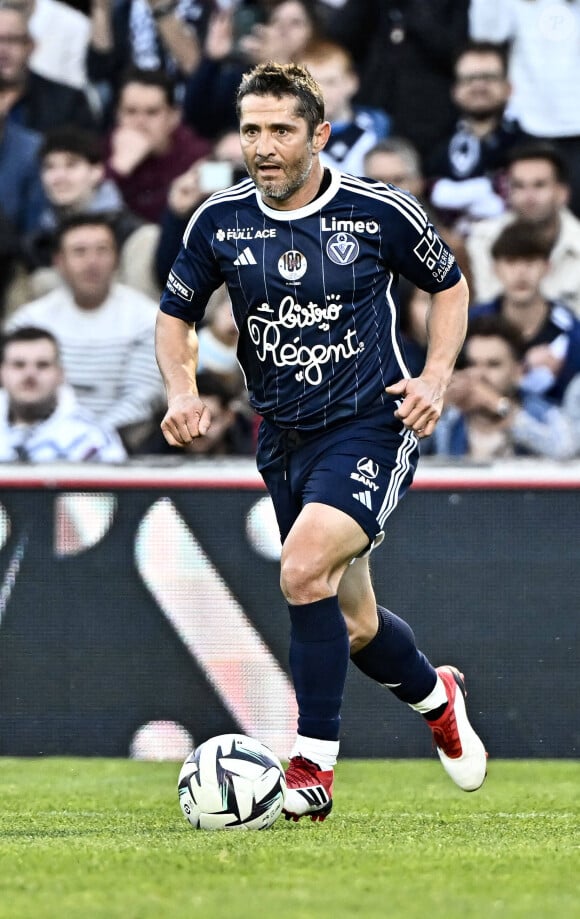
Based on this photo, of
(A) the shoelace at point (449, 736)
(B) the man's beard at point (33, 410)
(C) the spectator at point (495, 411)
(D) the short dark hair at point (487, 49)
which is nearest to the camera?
(A) the shoelace at point (449, 736)

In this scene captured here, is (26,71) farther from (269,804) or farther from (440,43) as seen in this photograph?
(269,804)

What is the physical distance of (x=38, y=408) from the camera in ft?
28.2

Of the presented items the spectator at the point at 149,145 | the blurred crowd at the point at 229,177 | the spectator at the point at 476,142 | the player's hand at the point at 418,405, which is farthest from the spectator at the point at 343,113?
the player's hand at the point at 418,405

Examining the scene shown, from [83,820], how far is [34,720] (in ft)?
6.40

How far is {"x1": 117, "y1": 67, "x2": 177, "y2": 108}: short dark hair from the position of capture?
Answer: 954 centimetres

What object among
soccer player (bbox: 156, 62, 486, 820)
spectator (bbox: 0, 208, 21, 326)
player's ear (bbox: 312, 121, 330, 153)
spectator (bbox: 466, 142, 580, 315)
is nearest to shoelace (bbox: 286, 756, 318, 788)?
soccer player (bbox: 156, 62, 486, 820)

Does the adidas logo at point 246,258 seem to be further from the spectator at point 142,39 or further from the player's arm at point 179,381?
the spectator at point 142,39

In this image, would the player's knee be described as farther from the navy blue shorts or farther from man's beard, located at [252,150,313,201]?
man's beard, located at [252,150,313,201]

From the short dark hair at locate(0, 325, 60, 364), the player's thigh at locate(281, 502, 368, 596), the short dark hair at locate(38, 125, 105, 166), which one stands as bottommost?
the short dark hair at locate(0, 325, 60, 364)

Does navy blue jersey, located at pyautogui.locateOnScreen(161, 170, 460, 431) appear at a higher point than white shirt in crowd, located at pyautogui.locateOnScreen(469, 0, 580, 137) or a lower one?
lower

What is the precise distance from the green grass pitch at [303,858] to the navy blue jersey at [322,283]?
131cm

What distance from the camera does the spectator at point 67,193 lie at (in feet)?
30.7

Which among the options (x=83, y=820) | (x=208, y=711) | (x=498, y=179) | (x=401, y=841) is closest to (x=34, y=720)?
(x=208, y=711)

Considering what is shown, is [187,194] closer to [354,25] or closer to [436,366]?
[354,25]
